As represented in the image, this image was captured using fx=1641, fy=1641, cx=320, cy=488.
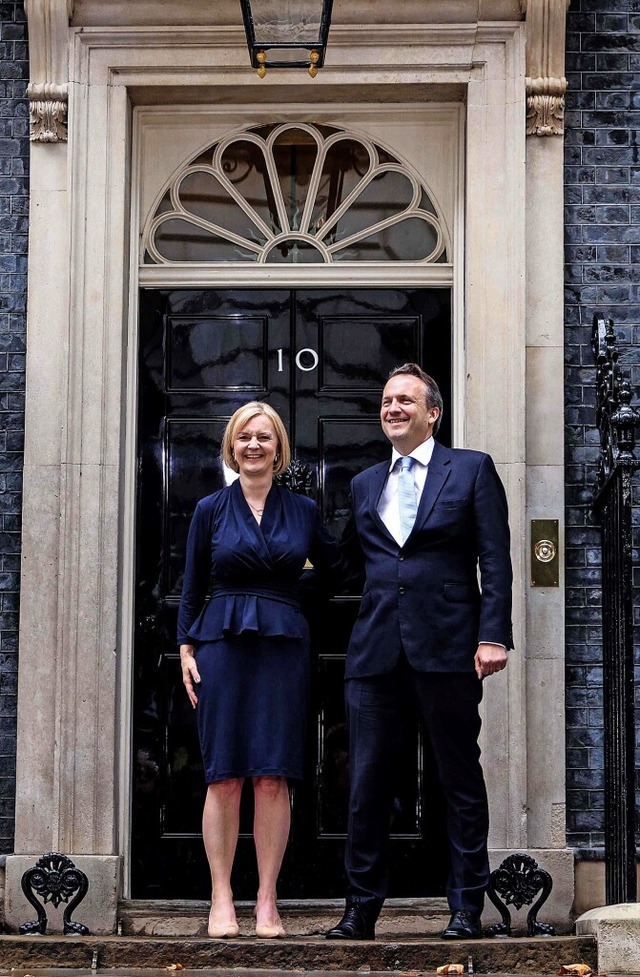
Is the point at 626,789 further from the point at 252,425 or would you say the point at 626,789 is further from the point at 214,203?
the point at 214,203

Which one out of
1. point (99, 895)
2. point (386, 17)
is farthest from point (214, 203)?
point (99, 895)

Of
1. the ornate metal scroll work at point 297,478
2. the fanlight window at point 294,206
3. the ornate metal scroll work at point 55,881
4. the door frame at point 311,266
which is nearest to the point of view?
the ornate metal scroll work at point 55,881

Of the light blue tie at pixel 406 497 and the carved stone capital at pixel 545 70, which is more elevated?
the carved stone capital at pixel 545 70

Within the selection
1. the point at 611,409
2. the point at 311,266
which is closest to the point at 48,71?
the point at 311,266

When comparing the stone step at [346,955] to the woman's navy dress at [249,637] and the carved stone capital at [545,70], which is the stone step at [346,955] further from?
the carved stone capital at [545,70]

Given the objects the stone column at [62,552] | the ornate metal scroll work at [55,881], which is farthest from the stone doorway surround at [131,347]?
the ornate metal scroll work at [55,881]

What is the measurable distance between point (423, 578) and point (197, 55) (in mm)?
2991

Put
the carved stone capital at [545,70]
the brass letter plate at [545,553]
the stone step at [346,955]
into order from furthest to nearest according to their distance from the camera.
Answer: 1. the carved stone capital at [545,70]
2. the brass letter plate at [545,553]
3. the stone step at [346,955]

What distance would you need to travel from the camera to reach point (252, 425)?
6609 millimetres

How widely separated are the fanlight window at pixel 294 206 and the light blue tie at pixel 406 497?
1865 mm

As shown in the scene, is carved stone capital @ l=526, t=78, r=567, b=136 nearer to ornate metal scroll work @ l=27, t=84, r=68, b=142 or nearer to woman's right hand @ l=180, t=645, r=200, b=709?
ornate metal scroll work @ l=27, t=84, r=68, b=142

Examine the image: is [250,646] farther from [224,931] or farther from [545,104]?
[545,104]

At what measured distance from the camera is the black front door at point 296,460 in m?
7.78

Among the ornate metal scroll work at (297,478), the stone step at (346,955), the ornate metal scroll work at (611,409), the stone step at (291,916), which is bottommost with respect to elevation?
the stone step at (291,916)
